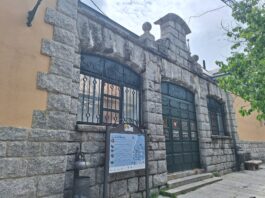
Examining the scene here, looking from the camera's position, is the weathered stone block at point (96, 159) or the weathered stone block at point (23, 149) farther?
the weathered stone block at point (96, 159)

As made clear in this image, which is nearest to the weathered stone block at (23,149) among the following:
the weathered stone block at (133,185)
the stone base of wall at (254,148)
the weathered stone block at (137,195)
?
the weathered stone block at (133,185)

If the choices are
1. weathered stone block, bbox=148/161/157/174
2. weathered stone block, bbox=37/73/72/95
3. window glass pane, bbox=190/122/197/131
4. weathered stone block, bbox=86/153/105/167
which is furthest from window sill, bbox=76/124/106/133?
window glass pane, bbox=190/122/197/131

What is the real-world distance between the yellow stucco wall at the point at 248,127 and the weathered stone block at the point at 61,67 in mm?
9255

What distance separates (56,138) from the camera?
3.34 metres

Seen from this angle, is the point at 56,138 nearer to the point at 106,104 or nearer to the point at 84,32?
the point at 106,104

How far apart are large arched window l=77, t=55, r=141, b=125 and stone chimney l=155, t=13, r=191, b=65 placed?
6.90 ft

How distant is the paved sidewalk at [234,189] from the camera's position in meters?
5.33

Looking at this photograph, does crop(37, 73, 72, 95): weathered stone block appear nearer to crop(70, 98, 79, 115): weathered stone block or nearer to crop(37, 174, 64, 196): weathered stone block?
crop(70, 98, 79, 115): weathered stone block

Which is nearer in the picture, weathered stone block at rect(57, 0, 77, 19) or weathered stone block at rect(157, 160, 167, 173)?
weathered stone block at rect(57, 0, 77, 19)

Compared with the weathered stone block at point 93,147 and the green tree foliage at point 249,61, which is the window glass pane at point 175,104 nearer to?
the green tree foliage at point 249,61

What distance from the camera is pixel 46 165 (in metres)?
3.14

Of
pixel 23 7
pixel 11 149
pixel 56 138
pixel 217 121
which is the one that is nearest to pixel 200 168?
pixel 217 121

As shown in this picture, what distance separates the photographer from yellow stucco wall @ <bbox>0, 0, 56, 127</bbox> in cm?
298

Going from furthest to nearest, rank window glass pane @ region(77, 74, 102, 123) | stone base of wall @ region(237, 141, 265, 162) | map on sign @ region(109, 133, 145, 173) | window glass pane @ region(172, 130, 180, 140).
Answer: stone base of wall @ region(237, 141, 265, 162) < window glass pane @ region(172, 130, 180, 140) < window glass pane @ region(77, 74, 102, 123) < map on sign @ region(109, 133, 145, 173)
